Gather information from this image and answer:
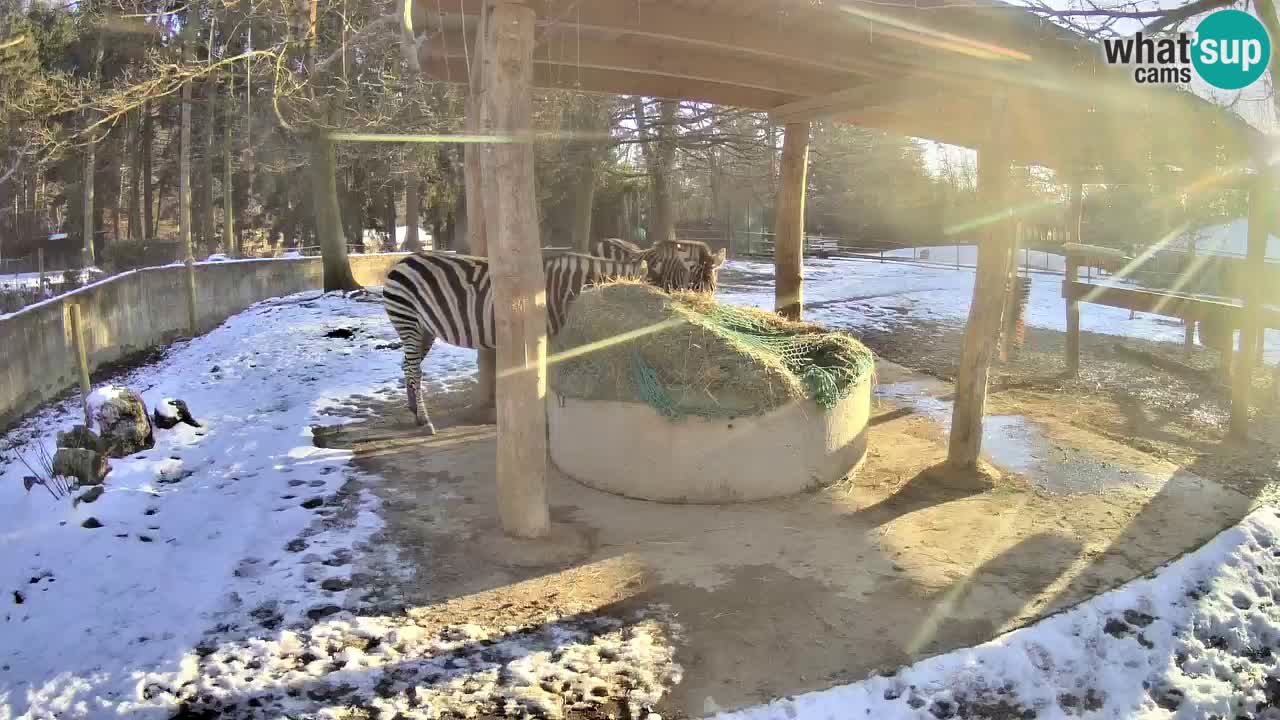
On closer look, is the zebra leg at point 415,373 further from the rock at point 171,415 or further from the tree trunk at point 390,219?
the tree trunk at point 390,219

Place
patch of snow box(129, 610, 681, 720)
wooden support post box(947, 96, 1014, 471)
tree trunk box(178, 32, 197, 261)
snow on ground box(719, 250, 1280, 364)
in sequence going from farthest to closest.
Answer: snow on ground box(719, 250, 1280, 364) → tree trunk box(178, 32, 197, 261) → wooden support post box(947, 96, 1014, 471) → patch of snow box(129, 610, 681, 720)

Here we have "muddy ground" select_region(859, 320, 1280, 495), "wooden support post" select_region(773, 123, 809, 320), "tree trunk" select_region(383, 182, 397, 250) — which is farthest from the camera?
"tree trunk" select_region(383, 182, 397, 250)

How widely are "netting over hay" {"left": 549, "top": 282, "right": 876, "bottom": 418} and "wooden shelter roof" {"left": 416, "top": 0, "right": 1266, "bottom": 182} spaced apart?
2.12 meters

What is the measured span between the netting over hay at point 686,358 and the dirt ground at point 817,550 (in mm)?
824

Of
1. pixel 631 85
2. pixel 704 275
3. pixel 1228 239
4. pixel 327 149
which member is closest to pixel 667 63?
pixel 631 85

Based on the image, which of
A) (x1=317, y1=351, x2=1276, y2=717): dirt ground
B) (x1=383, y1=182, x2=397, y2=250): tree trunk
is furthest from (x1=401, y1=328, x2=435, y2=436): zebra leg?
(x1=383, y1=182, x2=397, y2=250): tree trunk

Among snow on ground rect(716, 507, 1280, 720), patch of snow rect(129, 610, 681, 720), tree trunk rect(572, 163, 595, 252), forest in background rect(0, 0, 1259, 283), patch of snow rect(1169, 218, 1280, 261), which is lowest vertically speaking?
snow on ground rect(716, 507, 1280, 720)

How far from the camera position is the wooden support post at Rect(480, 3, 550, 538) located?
16.8ft

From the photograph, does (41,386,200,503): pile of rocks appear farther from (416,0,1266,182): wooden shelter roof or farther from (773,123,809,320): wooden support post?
(773,123,809,320): wooden support post

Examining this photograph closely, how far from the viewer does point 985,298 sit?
6.85 meters

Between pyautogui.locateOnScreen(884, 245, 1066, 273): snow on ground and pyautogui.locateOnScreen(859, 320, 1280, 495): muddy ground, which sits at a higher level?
pyautogui.locateOnScreen(884, 245, 1066, 273): snow on ground

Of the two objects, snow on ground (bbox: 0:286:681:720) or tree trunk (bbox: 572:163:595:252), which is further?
tree trunk (bbox: 572:163:595:252)

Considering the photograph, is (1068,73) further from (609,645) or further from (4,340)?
(4,340)

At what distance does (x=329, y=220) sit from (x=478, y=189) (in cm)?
1253
